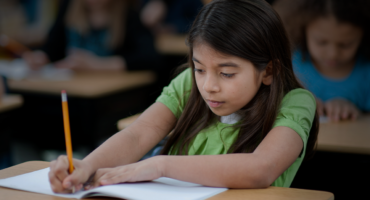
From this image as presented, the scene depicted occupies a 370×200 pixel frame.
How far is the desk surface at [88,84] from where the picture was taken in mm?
2502

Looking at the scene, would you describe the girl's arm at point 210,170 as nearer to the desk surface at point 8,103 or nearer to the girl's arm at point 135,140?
the girl's arm at point 135,140

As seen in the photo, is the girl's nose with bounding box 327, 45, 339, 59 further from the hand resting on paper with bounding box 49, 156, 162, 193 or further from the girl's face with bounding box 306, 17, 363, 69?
the hand resting on paper with bounding box 49, 156, 162, 193

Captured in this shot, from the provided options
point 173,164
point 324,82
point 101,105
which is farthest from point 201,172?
point 101,105

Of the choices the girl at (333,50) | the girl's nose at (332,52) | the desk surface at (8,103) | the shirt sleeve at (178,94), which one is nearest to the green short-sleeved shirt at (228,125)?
the shirt sleeve at (178,94)

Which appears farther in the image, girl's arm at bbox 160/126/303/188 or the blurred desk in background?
the blurred desk in background

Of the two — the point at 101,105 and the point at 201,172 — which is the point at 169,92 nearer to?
the point at 201,172

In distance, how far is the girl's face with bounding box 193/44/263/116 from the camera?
43.8 inches

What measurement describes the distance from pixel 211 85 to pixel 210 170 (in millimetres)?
208

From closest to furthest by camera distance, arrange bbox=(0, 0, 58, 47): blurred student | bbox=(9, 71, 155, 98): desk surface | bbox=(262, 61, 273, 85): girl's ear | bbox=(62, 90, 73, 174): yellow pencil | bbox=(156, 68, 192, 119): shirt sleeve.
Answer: bbox=(62, 90, 73, 174): yellow pencil
bbox=(262, 61, 273, 85): girl's ear
bbox=(156, 68, 192, 119): shirt sleeve
bbox=(9, 71, 155, 98): desk surface
bbox=(0, 0, 58, 47): blurred student

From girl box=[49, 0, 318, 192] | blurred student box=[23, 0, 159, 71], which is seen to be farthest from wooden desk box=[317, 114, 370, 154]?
blurred student box=[23, 0, 159, 71]

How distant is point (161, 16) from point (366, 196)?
3.43 metres

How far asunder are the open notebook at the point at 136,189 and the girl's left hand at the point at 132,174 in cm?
2

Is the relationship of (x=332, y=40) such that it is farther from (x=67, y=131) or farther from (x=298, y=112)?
(x=67, y=131)

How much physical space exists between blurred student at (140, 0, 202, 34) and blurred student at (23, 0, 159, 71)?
1.09 m
